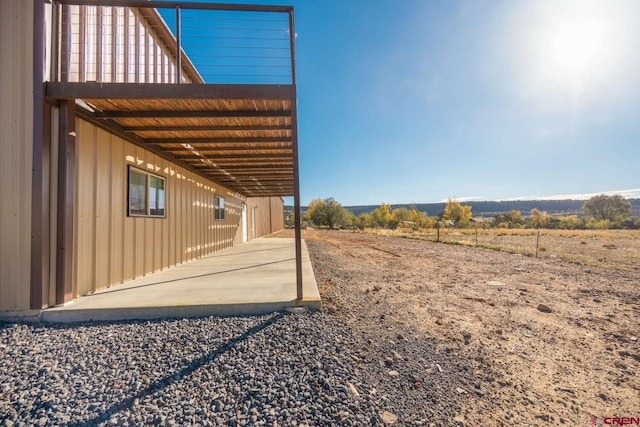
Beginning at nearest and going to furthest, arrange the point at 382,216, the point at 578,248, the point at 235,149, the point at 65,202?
Result: the point at 65,202 < the point at 235,149 < the point at 578,248 < the point at 382,216

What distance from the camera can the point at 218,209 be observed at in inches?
376

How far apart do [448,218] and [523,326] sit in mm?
46368

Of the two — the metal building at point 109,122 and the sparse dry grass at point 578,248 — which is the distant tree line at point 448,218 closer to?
the sparse dry grass at point 578,248

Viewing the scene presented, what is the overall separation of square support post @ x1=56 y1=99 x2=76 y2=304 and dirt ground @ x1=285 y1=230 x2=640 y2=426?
3.37 meters

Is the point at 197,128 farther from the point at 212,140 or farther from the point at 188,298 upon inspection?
the point at 188,298

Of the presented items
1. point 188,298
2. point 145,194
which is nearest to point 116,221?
point 145,194

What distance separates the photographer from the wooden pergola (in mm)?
3275

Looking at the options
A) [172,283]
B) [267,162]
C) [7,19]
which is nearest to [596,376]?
[172,283]

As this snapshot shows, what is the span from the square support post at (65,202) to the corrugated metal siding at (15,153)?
26 cm

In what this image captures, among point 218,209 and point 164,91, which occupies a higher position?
point 164,91

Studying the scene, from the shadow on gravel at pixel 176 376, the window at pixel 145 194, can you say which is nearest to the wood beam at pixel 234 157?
the window at pixel 145 194

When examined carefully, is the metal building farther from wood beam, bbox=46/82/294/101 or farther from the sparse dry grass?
the sparse dry grass

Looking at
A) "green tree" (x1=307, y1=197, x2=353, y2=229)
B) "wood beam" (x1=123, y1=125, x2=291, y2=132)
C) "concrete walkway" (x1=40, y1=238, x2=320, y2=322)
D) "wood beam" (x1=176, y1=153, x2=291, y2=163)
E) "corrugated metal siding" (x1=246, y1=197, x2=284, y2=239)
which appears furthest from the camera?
"green tree" (x1=307, y1=197, x2=353, y2=229)

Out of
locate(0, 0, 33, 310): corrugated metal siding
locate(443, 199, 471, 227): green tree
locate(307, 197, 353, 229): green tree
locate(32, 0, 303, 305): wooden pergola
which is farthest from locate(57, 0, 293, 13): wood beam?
locate(443, 199, 471, 227): green tree
